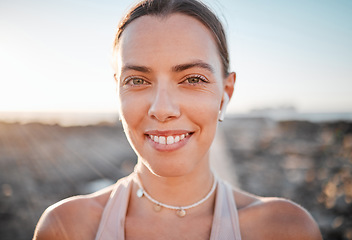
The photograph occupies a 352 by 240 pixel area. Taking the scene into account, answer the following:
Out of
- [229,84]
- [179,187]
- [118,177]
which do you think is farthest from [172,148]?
[118,177]

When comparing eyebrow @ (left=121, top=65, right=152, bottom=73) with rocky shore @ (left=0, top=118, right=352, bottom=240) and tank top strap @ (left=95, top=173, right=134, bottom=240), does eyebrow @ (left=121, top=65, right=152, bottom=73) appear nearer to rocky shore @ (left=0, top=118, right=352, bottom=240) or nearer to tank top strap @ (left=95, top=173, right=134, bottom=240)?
tank top strap @ (left=95, top=173, right=134, bottom=240)

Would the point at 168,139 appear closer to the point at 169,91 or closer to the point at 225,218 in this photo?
the point at 169,91

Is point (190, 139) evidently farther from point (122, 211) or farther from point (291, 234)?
point (291, 234)

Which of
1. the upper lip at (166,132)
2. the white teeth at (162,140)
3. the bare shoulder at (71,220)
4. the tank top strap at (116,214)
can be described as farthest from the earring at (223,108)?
the bare shoulder at (71,220)

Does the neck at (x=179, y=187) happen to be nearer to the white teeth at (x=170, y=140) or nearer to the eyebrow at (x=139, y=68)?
the white teeth at (x=170, y=140)

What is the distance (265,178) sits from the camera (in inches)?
301

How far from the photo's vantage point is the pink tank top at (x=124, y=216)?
1.92m

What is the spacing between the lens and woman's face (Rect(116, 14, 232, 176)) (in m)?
1.74

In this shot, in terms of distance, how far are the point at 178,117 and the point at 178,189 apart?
70 centimetres

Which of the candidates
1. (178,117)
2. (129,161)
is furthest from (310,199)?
(129,161)

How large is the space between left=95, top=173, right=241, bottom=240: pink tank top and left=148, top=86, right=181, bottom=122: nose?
2.88 ft

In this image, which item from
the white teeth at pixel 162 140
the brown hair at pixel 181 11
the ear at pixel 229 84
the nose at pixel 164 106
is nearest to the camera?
the nose at pixel 164 106

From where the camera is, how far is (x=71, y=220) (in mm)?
2010

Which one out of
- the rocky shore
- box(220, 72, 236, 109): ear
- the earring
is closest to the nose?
the earring
